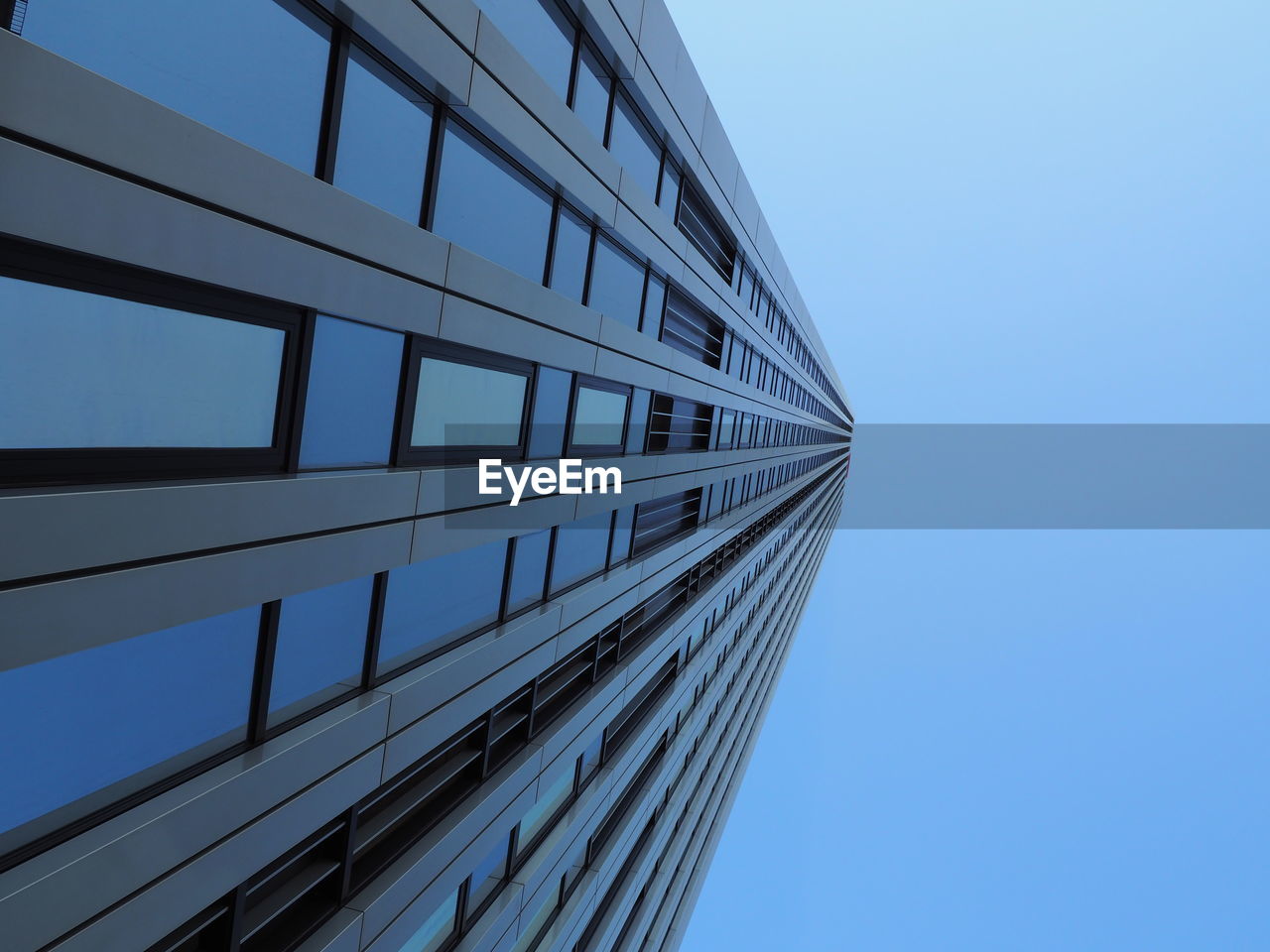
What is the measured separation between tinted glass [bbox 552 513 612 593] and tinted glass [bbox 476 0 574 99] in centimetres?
645

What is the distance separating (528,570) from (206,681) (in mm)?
6019

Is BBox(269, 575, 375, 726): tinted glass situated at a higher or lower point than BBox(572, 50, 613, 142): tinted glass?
lower

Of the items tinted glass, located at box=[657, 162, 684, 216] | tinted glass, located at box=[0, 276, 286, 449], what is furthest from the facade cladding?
tinted glass, located at box=[657, 162, 684, 216]

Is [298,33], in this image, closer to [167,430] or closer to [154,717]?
[167,430]

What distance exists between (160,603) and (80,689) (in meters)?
0.66

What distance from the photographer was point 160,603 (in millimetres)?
5418

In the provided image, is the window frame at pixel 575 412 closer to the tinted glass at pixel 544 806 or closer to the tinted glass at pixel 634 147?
the tinted glass at pixel 634 147

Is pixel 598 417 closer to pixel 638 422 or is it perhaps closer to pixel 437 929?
pixel 638 422

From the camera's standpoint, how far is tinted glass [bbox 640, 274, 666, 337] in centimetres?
1585

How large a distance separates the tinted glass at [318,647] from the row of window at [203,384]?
49.5 inches

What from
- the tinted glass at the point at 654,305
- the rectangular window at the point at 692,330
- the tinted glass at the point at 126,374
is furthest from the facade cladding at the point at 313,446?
the rectangular window at the point at 692,330

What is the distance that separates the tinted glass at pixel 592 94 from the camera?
11.5 meters

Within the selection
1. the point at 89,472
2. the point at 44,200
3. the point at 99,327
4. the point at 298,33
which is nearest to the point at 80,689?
the point at 89,472

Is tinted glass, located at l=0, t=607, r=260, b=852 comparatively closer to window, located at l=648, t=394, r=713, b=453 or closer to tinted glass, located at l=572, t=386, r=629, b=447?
tinted glass, located at l=572, t=386, r=629, b=447
